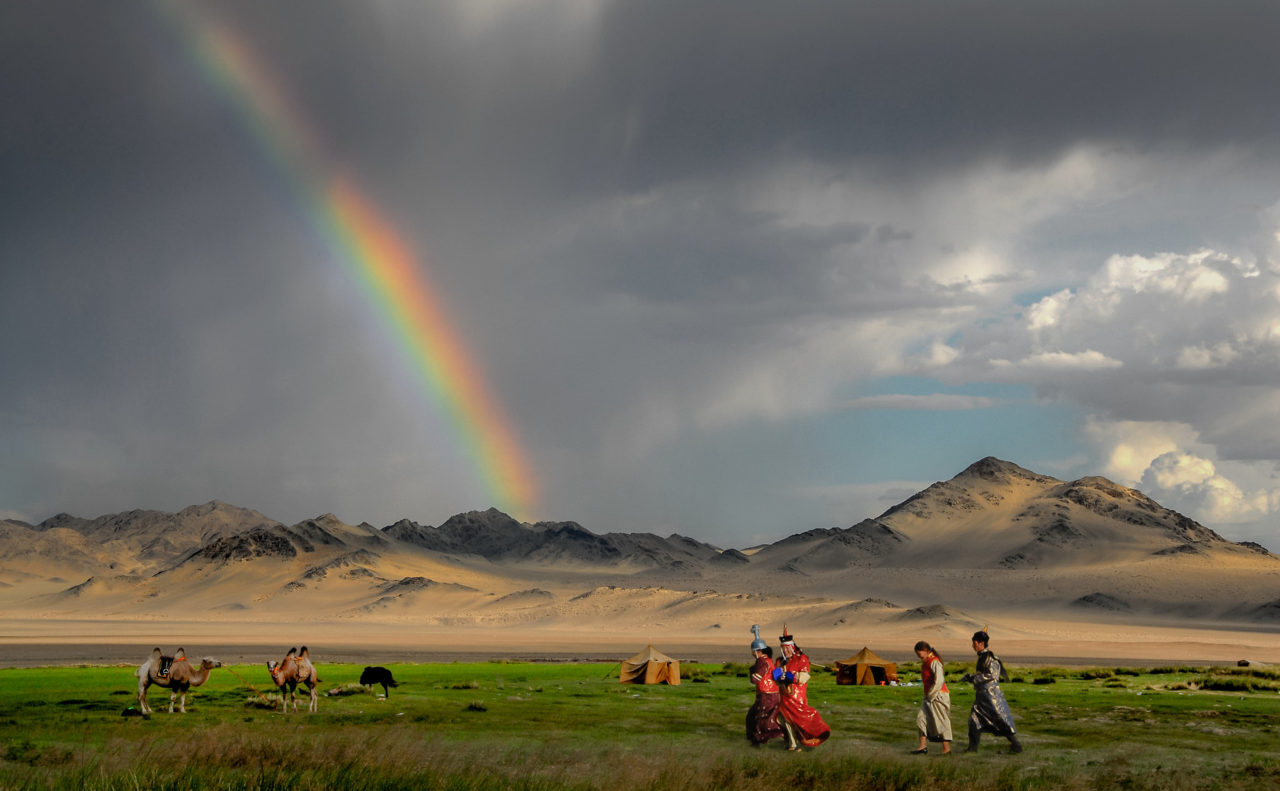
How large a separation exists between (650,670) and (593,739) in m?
18.3

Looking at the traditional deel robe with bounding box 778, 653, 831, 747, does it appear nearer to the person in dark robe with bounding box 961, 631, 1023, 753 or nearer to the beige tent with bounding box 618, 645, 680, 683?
the person in dark robe with bounding box 961, 631, 1023, 753

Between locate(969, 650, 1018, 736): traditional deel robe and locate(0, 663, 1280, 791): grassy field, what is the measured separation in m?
0.58

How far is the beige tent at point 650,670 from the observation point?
3984cm

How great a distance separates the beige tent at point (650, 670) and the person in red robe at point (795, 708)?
19380mm

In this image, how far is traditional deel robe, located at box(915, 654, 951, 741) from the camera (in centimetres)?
2039

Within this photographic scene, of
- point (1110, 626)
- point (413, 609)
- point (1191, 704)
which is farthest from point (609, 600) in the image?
point (1191, 704)

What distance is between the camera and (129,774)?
1267cm

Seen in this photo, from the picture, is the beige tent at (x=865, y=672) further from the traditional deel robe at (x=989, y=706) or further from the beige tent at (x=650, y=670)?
the traditional deel robe at (x=989, y=706)

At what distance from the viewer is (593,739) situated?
22.1 m

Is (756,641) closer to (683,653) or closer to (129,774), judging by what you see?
(129,774)

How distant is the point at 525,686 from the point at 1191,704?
71.5 feet

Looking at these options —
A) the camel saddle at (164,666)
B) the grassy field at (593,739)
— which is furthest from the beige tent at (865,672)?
the camel saddle at (164,666)

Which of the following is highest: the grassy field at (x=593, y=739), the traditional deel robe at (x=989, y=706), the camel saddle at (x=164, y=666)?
the camel saddle at (x=164, y=666)

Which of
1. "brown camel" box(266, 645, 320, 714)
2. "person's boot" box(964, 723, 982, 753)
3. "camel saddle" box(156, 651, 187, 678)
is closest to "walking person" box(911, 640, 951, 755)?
"person's boot" box(964, 723, 982, 753)
